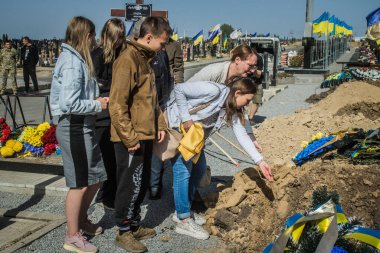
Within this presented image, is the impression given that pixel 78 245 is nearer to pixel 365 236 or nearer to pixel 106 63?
pixel 106 63

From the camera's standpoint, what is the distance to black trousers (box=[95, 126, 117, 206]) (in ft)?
12.2

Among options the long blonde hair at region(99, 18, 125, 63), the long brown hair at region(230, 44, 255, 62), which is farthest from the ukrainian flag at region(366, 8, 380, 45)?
the long blonde hair at region(99, 18, 125, 63)

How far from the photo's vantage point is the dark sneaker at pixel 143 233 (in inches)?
139

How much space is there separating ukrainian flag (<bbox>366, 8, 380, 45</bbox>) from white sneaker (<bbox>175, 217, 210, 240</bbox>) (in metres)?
13.3

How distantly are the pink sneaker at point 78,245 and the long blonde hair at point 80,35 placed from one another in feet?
4.36

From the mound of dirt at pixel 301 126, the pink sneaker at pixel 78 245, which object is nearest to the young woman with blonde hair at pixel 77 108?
the pink sneaker at pixel 78 245

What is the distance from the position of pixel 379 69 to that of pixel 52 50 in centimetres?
2390

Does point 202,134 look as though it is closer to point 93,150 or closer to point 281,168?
point 93,150

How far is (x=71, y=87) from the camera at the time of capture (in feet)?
9.70

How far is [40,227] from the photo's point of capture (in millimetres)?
3842

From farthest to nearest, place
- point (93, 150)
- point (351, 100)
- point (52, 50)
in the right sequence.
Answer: point (52, 50) → point (351, 100) → point (93, 150)

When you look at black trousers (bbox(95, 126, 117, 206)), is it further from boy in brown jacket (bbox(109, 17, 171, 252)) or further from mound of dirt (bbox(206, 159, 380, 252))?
mound of dirt (bbox(206, 159, 380, 252))

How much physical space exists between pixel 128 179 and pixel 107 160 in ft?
2.43

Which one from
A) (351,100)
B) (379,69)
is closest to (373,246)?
(351,100)
